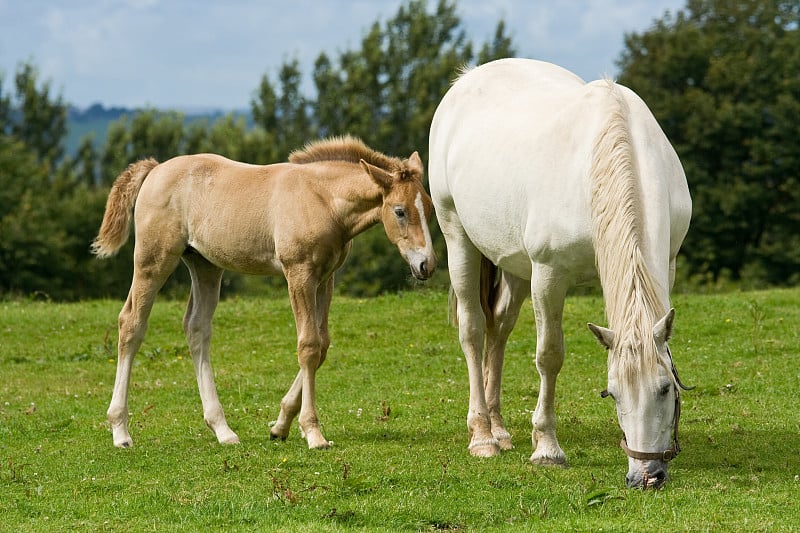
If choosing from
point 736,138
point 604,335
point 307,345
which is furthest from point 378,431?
point 736,138

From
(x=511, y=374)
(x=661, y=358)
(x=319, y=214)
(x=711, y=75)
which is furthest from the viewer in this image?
(x=711, y=75)

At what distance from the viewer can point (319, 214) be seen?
761 centimetres

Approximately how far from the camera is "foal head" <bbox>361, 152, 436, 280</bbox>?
7.32 m

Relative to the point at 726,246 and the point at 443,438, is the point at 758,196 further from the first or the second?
the point at 443,438

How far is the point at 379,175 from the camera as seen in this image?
7.45 meters

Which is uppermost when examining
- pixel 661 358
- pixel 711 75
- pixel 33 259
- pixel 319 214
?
pixel 711 75

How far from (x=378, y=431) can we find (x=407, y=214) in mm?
1872

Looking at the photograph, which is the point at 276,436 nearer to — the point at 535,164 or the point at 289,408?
the point at 289,408

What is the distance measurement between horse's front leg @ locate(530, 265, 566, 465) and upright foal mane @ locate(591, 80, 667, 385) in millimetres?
614

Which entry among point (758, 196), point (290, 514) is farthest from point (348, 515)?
point (758, 196)

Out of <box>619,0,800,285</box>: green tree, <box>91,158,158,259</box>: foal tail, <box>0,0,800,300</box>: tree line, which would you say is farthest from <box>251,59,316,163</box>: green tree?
<box>91,158,158,259</box>: foal tail

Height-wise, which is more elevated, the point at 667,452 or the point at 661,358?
the point at 661,358

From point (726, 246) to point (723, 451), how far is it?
28.0 m

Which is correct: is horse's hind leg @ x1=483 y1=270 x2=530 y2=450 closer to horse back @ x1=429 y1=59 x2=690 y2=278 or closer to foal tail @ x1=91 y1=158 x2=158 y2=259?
horse back @ x1=429 y1=59 x2=690 y2=278
